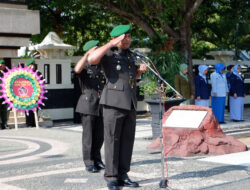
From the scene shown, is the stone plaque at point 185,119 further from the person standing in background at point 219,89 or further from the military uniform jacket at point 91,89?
the person standing in background at point 219,89

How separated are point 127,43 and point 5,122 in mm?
8544

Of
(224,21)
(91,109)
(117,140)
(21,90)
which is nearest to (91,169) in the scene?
(91,109)

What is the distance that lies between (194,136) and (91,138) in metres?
2.58

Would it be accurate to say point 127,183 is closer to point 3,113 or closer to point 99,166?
point 99,166

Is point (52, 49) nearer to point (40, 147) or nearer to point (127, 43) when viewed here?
point (40, 147)

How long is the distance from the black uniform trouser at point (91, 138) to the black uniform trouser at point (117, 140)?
1142 millimetres

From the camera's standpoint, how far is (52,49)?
16.8 m

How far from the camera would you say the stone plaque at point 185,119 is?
9617 millimetres

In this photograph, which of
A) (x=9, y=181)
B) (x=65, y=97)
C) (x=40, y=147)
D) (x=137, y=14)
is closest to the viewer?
(x=9, y=181)

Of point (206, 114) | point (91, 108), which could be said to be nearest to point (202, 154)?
point (206, 114)

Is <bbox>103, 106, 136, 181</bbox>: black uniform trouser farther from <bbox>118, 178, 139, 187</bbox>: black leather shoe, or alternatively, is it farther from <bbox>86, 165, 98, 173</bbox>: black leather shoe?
<bbox>86, 165, 98, 173</bbox>: black leather shoe

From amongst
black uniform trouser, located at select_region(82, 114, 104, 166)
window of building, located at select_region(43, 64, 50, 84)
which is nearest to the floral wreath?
window of building, located at select_region(43, 64, 50, 84)

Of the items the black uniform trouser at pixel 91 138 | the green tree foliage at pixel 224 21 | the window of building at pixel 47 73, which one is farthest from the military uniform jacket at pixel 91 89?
the green tree foliage at pixel 224 21

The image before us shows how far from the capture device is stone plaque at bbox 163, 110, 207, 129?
9.62 m
